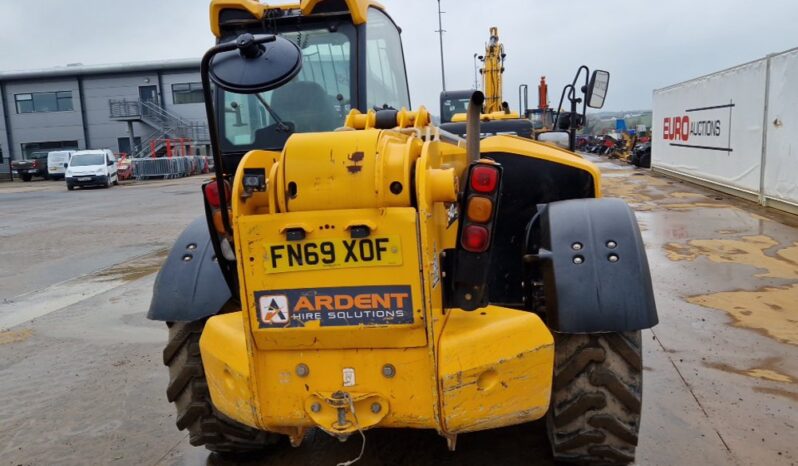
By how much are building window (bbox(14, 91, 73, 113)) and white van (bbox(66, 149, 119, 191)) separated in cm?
1786

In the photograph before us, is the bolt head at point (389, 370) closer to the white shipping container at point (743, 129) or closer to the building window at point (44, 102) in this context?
the white shipping container at point (743, 129)

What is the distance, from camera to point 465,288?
2.46m

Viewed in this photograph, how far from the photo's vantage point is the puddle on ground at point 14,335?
19.8ft

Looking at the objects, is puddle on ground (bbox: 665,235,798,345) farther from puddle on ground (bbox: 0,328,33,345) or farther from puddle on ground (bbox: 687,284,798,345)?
puddle on ground (bbox: 0,328,33,345)

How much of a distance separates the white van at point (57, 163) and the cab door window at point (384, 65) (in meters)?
38.6

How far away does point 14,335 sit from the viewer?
620 cm

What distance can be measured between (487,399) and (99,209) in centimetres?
1944

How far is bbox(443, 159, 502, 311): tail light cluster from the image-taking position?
2.31 meters

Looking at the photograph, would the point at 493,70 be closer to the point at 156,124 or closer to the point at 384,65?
the point at 384,65

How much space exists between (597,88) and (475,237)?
95.4 inches

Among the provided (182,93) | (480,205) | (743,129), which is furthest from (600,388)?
(182,93)

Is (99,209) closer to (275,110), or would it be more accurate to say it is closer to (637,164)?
(275,110)

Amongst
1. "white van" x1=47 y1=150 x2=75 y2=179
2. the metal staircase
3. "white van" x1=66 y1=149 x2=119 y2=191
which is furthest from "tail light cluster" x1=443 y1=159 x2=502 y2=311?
the metal staircase

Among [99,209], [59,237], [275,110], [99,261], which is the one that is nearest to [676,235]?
[275,110]
